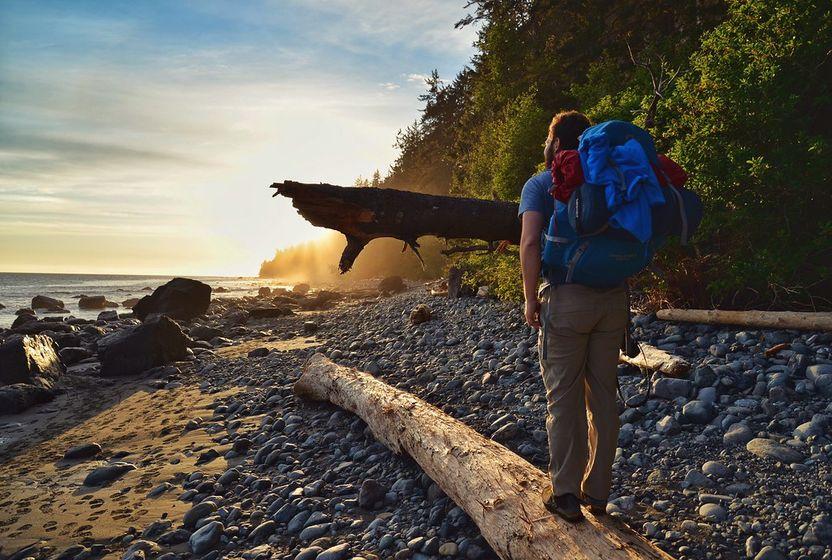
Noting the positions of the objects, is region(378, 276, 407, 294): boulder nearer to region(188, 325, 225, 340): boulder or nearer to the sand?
region(188, 325, 225, 340): boulder

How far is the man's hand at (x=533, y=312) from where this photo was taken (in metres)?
3.35

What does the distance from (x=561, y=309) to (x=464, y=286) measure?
469 inches

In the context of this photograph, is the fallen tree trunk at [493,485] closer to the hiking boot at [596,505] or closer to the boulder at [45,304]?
the hiking boot at [596,505]

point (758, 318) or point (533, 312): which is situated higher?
point (533, 312)

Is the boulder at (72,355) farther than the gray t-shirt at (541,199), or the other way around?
the boulder at (72,355)

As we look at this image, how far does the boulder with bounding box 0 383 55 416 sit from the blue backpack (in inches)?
415

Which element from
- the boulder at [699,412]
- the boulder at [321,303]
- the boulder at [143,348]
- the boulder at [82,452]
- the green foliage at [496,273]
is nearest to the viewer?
the boulder at [699,412]

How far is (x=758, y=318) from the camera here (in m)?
6.73

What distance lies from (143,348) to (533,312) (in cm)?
1150

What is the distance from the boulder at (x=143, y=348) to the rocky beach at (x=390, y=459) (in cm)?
161

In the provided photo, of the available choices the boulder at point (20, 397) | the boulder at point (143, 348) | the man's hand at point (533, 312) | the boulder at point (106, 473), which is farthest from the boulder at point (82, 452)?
the man's hand at point (533, 312)

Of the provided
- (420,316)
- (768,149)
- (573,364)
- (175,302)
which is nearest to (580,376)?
(573,364)

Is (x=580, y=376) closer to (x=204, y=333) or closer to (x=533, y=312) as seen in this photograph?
(x=533, y=312)

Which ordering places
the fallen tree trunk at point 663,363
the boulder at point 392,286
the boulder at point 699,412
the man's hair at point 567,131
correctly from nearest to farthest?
the man's hair at point 567,131 < the boulder at point 699,412 < the fallen tree trunk at point 663,363 < the boulder at point 392,286
